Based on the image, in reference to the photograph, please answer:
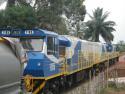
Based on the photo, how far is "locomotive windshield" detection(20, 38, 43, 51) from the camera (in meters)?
15.5

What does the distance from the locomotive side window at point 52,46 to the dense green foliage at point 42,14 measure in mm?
15369

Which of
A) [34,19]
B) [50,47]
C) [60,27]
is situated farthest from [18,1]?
[50,47]

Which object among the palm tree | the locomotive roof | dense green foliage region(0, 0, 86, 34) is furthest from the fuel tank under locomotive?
the palm tree

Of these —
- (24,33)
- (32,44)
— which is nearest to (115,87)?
(32,44)

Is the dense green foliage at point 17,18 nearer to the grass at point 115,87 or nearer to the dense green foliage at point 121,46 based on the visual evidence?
the grass at point 115,87

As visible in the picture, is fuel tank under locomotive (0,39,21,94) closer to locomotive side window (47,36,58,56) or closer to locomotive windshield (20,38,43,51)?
locomotive windshield (20,38,43,51)

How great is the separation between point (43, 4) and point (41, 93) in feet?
95.4

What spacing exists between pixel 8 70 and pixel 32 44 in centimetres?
904

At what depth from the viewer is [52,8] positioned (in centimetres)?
4388

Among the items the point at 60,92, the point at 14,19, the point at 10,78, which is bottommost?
the point at 60,92

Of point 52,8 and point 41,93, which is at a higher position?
point 52,8

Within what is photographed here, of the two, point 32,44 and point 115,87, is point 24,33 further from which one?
point 115,87

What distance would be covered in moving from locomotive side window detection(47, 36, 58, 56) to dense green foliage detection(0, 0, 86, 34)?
15369mm

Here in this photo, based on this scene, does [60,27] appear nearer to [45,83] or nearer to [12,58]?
[45,83]
